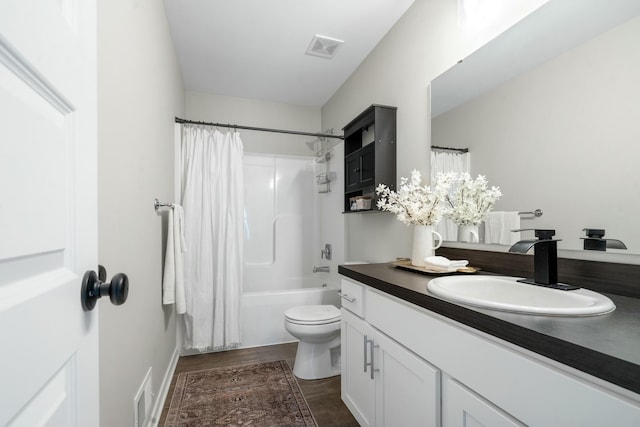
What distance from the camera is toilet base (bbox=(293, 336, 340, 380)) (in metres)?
2.09

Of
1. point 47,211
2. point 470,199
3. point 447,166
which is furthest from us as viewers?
point 447,166

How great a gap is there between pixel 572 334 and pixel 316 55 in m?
2.47

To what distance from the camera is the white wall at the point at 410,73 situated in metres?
1.54

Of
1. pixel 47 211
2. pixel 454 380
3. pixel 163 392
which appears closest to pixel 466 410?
pixel 454 380

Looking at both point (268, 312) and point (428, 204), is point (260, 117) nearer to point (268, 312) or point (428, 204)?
point (268, 312)

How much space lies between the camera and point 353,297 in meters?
1.53

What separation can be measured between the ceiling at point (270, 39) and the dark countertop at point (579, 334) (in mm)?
1911

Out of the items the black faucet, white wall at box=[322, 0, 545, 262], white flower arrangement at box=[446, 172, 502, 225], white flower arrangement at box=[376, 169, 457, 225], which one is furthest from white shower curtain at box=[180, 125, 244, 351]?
the black faucet

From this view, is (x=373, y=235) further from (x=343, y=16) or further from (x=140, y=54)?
(x=140, y=54)

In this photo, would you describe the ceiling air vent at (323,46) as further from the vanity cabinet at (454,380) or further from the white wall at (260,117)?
the vanity cabinet at (454,380)

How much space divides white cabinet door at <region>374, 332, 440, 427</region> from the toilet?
0.77 metres

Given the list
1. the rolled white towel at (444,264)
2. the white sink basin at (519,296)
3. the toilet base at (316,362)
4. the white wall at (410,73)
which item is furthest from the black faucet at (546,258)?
the toilet base at (316,362)

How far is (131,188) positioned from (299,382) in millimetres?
1647

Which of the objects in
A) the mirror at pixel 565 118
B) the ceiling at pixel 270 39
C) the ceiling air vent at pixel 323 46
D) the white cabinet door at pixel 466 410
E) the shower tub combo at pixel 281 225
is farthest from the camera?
the shower tub combo at pixel 281 225
